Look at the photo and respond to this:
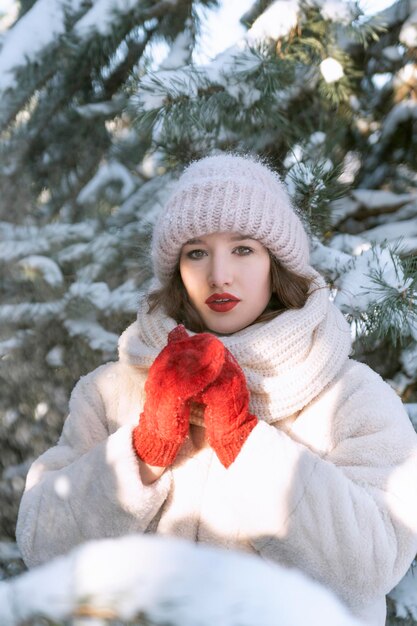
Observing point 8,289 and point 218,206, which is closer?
point 218,206

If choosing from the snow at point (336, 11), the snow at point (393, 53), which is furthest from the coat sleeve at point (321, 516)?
the snow at point (393, 53)

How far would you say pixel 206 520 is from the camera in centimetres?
139

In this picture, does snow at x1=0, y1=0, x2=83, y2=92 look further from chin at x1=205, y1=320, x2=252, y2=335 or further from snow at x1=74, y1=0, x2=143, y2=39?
chin at x1=205, y1=320, x2=252, y2=335

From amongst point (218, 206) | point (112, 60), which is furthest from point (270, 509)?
point (112, 60)

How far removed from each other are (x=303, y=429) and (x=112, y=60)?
119 cm

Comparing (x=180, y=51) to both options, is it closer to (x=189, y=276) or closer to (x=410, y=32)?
(x=410, y=32)

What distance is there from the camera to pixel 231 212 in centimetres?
149

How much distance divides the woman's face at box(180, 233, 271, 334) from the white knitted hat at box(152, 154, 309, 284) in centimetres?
3

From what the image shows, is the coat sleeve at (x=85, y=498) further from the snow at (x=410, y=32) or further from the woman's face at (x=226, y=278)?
the snow at (x=410, y=32)

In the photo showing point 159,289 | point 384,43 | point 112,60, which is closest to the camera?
point 159,289

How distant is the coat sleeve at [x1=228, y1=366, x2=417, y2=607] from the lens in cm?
125

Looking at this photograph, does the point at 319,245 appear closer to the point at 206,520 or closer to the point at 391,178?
the point at 391,178

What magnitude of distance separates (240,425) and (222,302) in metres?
0.33

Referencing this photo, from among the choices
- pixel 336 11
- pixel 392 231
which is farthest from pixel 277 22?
pixel 392 231
